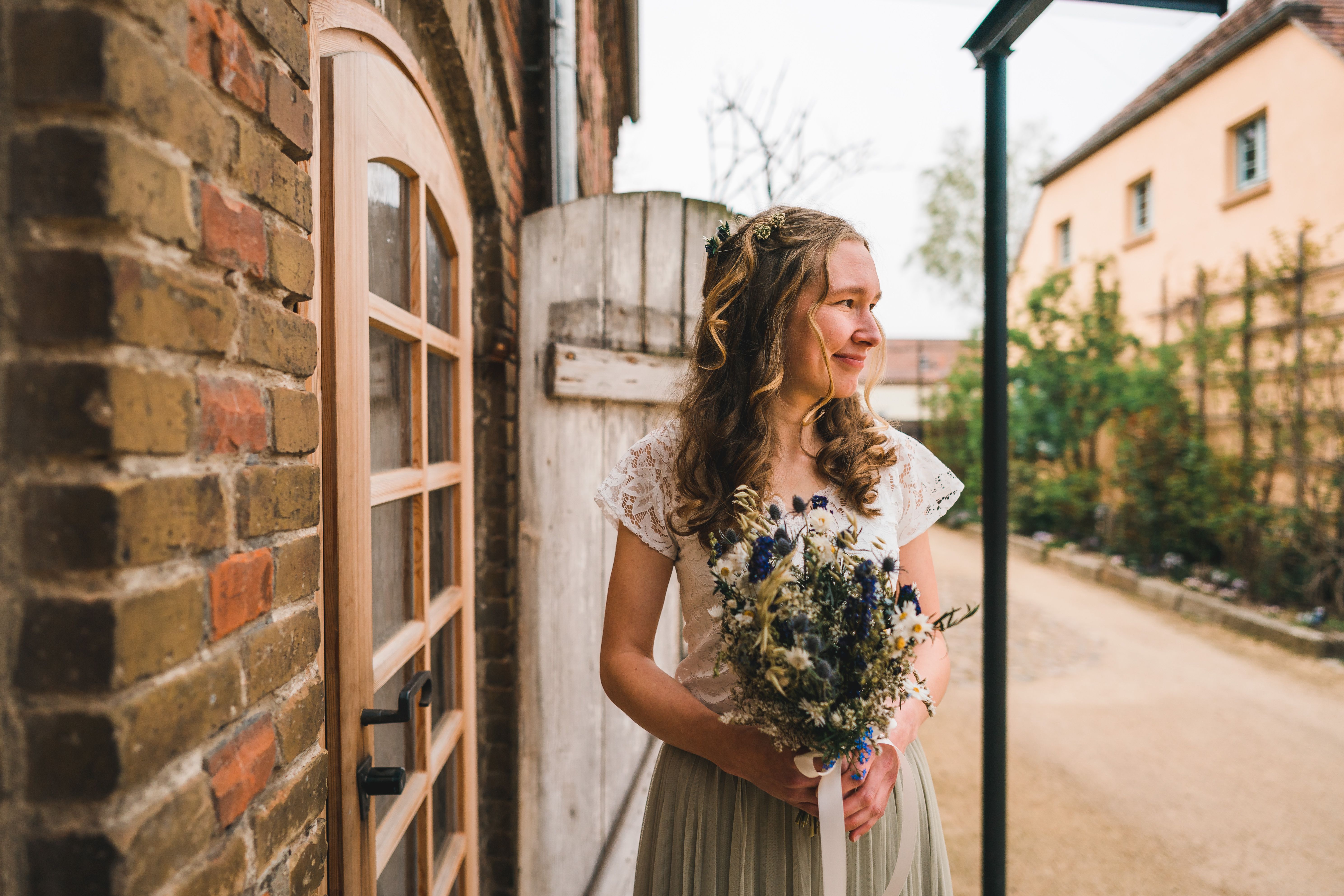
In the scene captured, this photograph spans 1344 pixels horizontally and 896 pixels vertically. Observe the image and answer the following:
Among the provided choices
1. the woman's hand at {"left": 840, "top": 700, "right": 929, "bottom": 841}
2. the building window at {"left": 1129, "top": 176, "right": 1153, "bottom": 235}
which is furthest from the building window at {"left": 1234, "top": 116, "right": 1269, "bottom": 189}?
the woman's hand at {"left": 840, "top": 700, "right": 929, "bottom": 841}

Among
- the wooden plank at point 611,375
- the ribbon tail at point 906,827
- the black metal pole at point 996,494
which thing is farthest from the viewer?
the wooden plank at point 611,375

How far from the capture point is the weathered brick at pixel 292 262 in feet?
2.97

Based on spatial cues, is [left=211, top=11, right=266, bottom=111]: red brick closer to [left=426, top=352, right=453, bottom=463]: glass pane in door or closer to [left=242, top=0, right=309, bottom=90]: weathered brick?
[left=242, top=0, right=309, bottom=90]: weathered brick

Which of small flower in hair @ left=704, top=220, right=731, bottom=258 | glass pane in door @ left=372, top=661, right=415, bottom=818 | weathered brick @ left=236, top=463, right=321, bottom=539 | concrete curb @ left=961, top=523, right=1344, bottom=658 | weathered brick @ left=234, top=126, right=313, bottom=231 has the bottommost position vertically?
concrete curb @ left=961, top=523, right=1344, bottom=658

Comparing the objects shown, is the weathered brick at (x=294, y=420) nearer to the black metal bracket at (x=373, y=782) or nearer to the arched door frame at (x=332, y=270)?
the arched door frame at (x=332, y=270)

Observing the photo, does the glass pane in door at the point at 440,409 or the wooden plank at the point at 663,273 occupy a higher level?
the wooden plank at the point at 663,273

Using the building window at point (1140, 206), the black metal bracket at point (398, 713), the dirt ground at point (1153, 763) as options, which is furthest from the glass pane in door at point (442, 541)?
the building window at point (1140, 206)

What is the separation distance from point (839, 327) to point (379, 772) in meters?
1.12

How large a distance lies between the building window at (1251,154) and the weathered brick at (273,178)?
416 inches

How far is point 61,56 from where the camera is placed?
A: 2.04 ft

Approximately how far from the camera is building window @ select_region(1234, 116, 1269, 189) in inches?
332

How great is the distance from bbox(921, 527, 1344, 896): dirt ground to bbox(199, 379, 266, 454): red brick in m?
3.21

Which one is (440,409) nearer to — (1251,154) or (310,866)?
(310,866)

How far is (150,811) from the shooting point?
67cm
